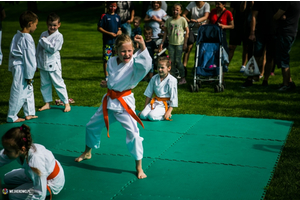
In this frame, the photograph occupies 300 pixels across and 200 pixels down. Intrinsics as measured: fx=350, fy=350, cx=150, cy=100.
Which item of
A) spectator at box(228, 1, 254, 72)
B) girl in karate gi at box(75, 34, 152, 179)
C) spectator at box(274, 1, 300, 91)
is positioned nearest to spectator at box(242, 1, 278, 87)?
spectator at box(274, 1, 300, 91)

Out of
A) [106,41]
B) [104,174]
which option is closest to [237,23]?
[106,41]

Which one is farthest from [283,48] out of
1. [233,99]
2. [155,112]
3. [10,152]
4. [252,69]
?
[10,152]

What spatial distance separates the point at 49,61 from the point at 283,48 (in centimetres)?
491

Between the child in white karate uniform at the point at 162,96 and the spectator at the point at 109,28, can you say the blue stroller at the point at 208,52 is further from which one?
the spectator at the point at 109,28

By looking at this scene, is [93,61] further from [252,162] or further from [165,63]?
[252,162]

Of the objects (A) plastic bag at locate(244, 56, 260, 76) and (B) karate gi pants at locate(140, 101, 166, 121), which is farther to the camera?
(A) plastic bag at locate(244, 56, 260, 76)

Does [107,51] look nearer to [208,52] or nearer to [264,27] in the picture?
[208,52]

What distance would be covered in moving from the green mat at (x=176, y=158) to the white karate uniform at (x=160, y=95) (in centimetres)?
16

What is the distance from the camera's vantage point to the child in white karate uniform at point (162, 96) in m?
6.18

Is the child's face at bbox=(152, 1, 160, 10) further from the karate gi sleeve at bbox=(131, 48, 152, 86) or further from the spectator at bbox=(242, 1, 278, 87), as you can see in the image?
the karate gi sleeve at bbox=(131, 48, 152, 86)

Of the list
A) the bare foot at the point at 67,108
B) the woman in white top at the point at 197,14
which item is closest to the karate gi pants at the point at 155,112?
the bare foot at the point at 67,108

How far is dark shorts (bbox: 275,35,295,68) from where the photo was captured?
24.9 ft

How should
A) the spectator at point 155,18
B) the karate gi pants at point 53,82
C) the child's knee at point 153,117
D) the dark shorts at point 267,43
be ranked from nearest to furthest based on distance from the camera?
the child's knee at point 153,117
the karate gi pants at point 53,82
the dark shorts at point 267,43
the spectator at point 155,18

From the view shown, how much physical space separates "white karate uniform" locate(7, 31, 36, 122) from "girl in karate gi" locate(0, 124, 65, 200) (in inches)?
105
